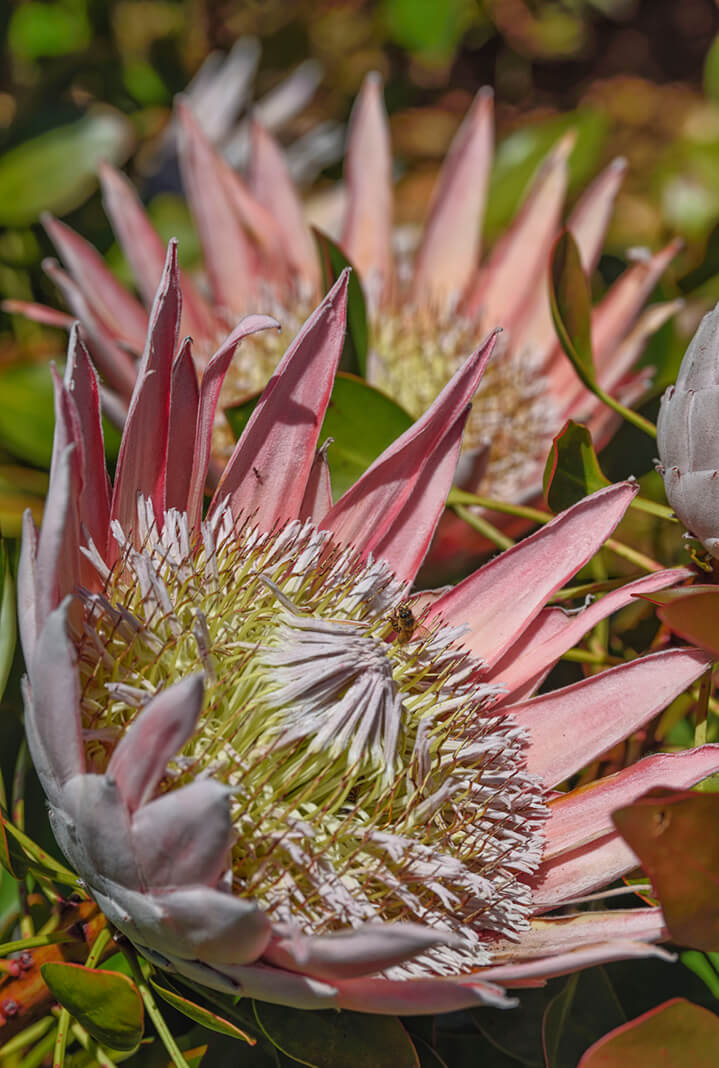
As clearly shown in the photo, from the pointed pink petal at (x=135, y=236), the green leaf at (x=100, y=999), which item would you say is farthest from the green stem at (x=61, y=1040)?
the pointed pink petal at (x=135, y=236)

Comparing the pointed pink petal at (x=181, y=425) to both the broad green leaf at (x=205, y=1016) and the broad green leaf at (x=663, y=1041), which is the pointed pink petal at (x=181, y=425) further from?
the broad green leaf at (x=663, y=1041)

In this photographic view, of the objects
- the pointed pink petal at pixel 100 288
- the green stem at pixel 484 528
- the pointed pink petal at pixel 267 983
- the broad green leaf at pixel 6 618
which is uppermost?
the pointed pink petal at pixel 100 288

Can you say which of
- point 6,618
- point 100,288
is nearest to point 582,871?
point 6,618

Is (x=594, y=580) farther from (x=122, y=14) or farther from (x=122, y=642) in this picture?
(x=122, y=14)

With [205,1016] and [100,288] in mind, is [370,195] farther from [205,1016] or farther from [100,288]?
[205,1016]

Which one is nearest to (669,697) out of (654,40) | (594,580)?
(594,580)

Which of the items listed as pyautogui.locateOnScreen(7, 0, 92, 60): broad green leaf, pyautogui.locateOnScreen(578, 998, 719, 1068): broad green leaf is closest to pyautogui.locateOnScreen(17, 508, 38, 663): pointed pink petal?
pyautogui.locateOnScreen(578, 998, 719, 1068): broad green leaf
